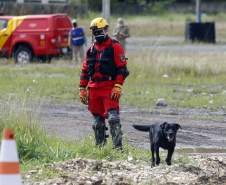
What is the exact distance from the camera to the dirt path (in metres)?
15.4

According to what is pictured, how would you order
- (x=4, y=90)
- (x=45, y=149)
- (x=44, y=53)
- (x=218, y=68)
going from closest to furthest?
(x=45, y=149) < (x=4, y=90) < (x=218, y=68) < (x=44, y=53)

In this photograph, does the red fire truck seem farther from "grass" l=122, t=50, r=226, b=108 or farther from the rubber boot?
the rubber boot

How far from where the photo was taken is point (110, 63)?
12484 millimetres

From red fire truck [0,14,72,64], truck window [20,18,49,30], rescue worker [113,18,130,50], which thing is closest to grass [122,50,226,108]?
rescue worker [113,18,130,50]

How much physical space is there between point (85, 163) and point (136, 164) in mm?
912

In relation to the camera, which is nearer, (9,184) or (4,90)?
(9,184)

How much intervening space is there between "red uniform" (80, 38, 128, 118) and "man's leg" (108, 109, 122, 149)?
0.07 meters

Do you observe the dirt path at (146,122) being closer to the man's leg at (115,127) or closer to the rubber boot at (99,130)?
the rubber boot at (99,130)

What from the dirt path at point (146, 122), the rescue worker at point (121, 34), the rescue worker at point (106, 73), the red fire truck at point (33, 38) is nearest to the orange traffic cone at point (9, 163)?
the rescue worker at point (106, 73)

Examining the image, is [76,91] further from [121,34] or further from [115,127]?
[115,127]

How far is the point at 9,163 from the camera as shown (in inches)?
282

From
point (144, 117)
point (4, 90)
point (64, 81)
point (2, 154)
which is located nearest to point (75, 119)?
point (144, 117)

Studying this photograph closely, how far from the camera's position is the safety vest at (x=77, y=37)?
3528 centimetres

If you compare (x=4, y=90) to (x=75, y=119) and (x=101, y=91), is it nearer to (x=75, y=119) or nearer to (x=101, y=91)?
(x=75, y=119)
